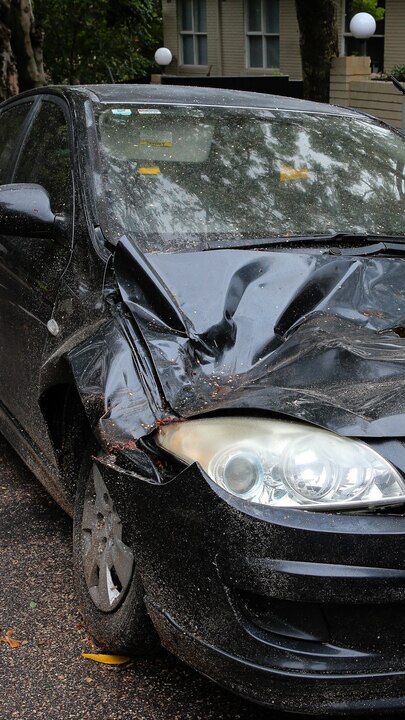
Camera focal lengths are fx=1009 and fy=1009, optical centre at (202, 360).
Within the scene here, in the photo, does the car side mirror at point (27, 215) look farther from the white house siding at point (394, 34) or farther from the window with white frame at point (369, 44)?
the window with white frame at point (369, 44)

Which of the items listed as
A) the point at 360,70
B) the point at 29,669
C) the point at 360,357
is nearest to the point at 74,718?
the point at 29,669

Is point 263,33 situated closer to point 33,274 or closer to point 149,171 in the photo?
point 149,171

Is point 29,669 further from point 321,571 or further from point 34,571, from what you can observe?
point 321,571

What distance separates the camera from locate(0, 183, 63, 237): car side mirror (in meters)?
3.87

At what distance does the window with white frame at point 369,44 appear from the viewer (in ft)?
67.5

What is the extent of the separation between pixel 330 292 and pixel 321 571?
1.26 metres

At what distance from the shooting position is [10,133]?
16.9 ft

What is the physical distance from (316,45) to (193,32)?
44.1 ft

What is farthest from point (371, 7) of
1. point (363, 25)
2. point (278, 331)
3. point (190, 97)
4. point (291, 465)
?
point (291, 465)

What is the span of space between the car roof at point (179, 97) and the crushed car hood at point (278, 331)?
3.59 feet

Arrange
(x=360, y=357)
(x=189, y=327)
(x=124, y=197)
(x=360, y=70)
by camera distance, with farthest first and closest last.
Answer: (x=360, y=70)
(x=124, y=197)
(x=189, y=327)
(x=360, y=357)

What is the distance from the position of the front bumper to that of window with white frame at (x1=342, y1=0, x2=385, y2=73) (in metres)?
19.3

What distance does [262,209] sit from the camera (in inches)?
157

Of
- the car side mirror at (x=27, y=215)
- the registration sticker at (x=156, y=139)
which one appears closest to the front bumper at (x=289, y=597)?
the car side mirror at (x=27, y=215)
